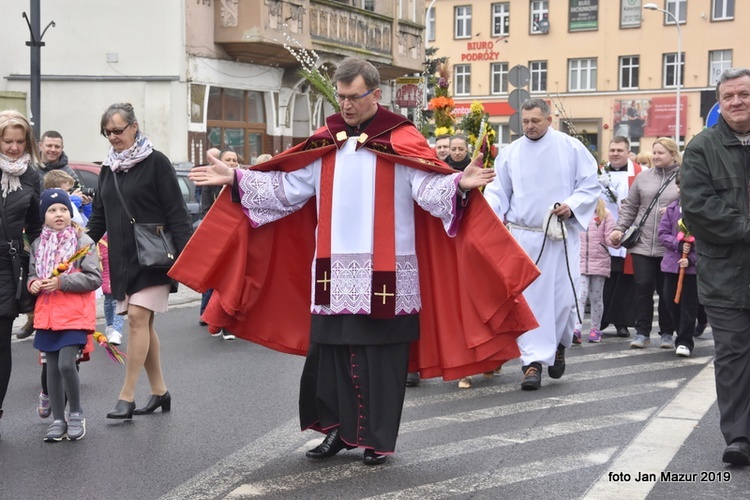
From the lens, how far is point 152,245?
7.28 m

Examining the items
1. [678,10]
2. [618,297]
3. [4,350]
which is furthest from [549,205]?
[678,10]

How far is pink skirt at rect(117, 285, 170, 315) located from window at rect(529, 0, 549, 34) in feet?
183

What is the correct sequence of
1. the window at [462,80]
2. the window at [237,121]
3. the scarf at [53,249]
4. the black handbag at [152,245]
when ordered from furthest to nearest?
the window at [462,80] → the window at [237,121] → the black handbag at [152,245] → the scarf at [53,249]

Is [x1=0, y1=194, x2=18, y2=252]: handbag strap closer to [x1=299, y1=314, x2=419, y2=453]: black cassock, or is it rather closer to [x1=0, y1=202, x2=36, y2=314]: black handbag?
[x1=0, y1=202, x2=36, y2=314]: black handbag

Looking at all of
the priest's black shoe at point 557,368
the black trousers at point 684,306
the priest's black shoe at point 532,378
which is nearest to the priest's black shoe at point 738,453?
the priest's black shoe at point 532,378

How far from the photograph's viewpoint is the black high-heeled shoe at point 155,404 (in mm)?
7547

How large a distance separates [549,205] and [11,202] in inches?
158

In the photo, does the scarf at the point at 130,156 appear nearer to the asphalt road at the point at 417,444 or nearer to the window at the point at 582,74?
the asphalt road at the point at 417,444

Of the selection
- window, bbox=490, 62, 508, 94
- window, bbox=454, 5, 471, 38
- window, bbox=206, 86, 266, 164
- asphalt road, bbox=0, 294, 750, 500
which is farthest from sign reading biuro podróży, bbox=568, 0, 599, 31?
asphalt road, bbox=0, 294, 750, 500

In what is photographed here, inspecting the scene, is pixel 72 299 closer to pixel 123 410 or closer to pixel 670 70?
pixel 123 410

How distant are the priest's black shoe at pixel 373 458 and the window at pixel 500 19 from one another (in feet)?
191

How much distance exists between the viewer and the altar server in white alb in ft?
29.5

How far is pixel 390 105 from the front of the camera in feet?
124

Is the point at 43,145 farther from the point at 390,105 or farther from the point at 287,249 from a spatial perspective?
the point at 390,105
